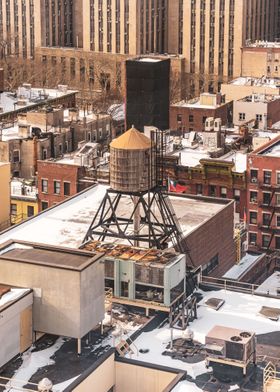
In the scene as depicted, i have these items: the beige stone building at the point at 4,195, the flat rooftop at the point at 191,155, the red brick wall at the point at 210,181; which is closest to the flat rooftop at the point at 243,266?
the red brick wall at the point at 210,181

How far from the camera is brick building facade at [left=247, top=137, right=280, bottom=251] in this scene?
124 meters

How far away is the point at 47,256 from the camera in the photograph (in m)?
70.2

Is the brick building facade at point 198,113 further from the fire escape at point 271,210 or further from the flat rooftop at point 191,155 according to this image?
the fire escape at point 271,210

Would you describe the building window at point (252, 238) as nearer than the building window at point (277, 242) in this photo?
No

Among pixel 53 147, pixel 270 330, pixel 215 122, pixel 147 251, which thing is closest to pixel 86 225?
pixel 147 251

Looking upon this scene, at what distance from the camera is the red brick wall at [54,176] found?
12650 cm

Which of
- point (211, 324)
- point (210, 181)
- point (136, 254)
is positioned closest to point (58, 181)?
point (210, 181)

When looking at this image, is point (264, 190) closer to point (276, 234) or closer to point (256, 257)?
point (276, 234)

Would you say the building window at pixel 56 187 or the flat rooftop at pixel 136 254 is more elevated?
the flat rooftop at pixel 136 254

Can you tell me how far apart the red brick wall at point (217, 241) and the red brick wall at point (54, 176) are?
84.5 ft

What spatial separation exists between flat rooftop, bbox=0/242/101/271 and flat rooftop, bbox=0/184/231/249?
18.7 metres

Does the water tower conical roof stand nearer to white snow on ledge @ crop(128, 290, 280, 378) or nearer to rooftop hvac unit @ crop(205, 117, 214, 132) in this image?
white snow on ledge @ crop(128, 290, 280, 378)

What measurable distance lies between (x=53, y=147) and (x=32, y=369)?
83.2 metres

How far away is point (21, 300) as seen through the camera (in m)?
66.5
